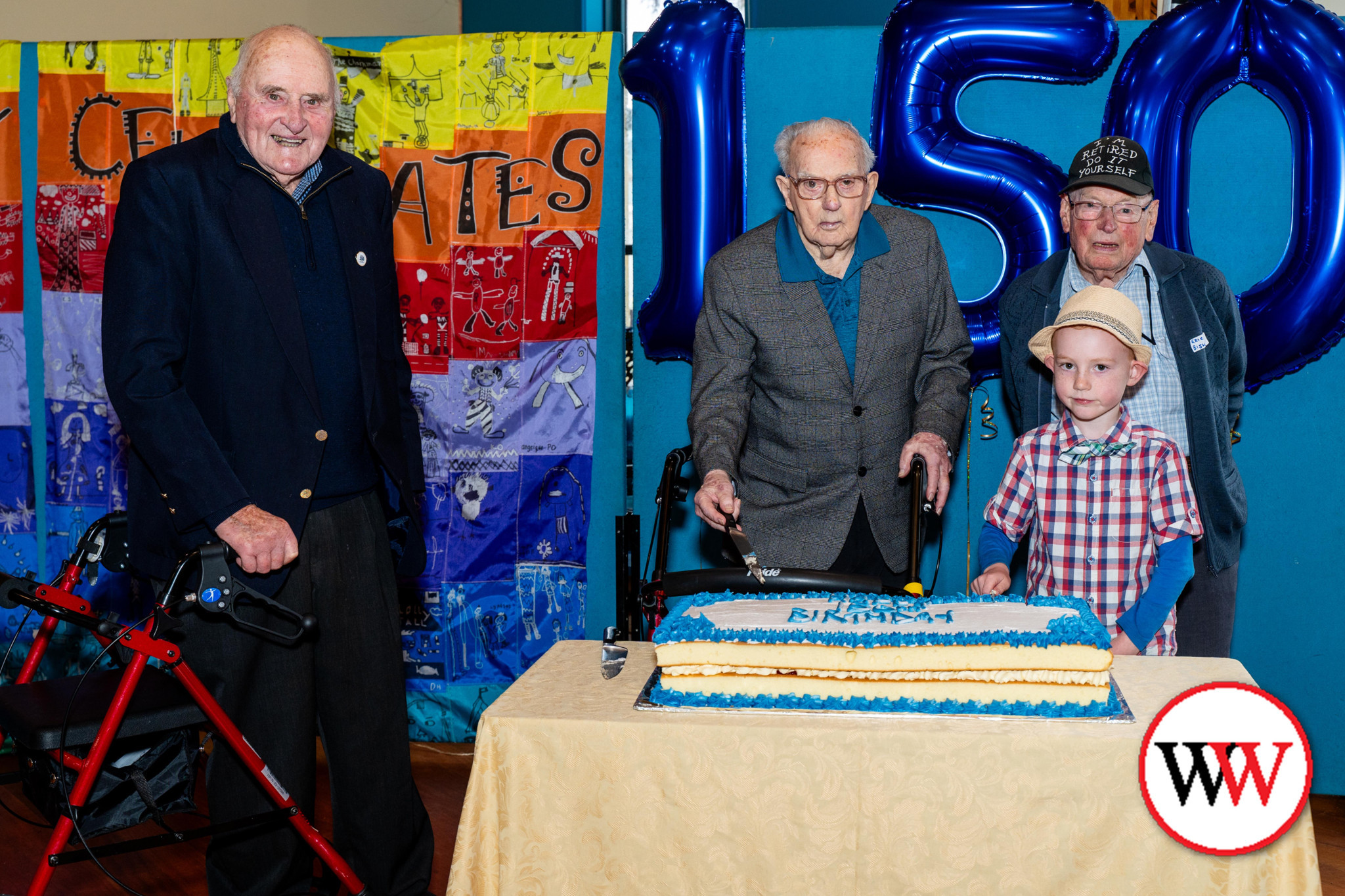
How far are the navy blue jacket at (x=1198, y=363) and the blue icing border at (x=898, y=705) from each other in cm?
131

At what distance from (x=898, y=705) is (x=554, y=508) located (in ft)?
7.50

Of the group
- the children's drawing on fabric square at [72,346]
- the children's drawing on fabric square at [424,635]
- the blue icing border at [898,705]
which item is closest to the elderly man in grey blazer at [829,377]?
the blue icing border at [898,705]

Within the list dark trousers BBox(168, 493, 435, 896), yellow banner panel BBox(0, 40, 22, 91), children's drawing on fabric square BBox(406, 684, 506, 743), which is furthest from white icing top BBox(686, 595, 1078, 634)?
yellow banner panel BBox(0, 40, 22, 91)

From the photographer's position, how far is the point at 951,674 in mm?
1510

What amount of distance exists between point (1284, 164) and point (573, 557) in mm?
2494

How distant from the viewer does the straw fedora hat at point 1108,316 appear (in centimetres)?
221

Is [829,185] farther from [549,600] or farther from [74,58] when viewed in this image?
[74,58]

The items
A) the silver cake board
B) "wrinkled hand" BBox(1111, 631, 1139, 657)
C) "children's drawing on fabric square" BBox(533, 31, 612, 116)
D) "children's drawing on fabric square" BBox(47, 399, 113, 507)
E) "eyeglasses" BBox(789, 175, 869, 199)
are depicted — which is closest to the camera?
the silver cake board

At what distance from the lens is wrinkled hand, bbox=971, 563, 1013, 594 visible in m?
2.01

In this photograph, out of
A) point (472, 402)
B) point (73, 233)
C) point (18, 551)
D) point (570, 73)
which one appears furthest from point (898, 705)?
point (18, 551)

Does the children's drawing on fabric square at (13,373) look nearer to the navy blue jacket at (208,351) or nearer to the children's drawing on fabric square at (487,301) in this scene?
the children's drawing on fabric square at (487,301)

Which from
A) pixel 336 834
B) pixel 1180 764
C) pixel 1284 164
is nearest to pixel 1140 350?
pixel 1180 764

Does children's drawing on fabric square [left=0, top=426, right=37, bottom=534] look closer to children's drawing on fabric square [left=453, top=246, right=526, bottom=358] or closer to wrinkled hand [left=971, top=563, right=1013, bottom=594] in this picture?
children's drawing on fabric square [left=453, top=246, right=526, bottom=358]

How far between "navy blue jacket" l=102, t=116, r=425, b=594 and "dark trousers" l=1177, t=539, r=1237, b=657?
203cm
